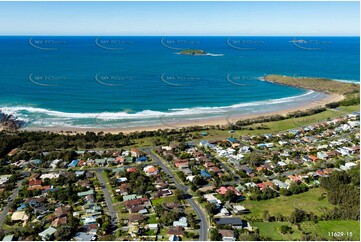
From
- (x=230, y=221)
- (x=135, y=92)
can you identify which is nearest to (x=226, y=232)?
(x=230, y=221)

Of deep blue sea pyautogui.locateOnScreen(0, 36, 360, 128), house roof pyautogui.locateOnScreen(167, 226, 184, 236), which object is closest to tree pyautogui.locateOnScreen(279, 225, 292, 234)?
Answer: house roof pyautogui.locateOnScreen(167, 226, 184, 236)

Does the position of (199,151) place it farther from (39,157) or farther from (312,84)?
(312,84)

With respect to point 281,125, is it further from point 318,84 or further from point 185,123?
point 318,84

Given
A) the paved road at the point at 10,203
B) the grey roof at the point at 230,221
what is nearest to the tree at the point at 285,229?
the grey roof at the point at 230,221

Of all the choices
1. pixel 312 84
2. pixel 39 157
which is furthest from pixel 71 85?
pixel 312 84

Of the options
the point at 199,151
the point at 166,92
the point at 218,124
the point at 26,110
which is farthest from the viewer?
the point at 166,92

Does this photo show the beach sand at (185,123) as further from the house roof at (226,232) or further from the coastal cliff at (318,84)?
the house roof at (226,232)

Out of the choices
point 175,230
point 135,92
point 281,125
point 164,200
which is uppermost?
point 135,92
